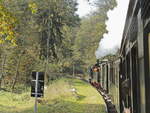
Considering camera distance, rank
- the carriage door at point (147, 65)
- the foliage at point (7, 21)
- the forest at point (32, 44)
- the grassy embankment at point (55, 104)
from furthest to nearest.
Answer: the forest at point (32, 44)
the grassy embankment at point (55, 104)
the foliage at point (7, 21)
the carriage door at point (147, 65)

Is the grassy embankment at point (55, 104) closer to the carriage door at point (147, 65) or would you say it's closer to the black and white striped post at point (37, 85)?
the black and white striped post at point (37, 85)

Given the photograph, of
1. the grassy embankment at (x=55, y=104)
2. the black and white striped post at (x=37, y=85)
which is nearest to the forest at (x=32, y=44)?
the grassy embankment at (x=55, y=104)

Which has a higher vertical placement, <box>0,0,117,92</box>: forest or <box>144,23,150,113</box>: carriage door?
<box>0,0,117,92</box>: forest

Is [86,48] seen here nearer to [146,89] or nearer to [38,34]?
[38,34]

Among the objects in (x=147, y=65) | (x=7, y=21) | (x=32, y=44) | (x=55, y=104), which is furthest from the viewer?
(x=32, y=44)

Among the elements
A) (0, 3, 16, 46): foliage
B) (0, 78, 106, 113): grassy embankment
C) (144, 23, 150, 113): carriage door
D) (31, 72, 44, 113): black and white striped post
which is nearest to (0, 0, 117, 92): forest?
(0, 78, 106, 113): grassy embankment

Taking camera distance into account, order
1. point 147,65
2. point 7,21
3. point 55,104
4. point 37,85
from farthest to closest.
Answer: point 55,104 < point 37,85 < point 7,21 < point 147,65

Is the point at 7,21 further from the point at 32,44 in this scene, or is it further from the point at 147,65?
the point at 32,44

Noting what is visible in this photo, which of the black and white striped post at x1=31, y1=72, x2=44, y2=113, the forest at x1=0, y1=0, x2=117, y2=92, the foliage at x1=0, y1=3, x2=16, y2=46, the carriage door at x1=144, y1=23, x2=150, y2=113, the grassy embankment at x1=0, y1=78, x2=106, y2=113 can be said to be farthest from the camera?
the forest at x1=0, y1=0, x2=117, y2=92

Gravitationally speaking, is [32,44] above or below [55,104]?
above

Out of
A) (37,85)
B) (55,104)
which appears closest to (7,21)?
(37,85)

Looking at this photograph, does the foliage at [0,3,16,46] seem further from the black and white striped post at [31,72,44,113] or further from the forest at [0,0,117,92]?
the forest at [0,0,117,92]

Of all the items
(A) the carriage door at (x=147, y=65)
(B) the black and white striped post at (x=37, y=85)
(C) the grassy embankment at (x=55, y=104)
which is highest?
(A) the carriage door at (x=147, y=65)

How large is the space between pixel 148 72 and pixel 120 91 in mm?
5420
